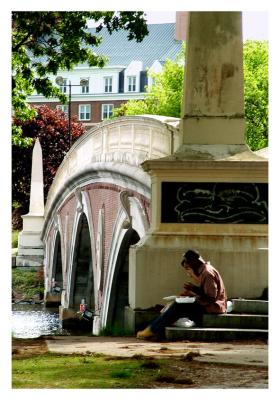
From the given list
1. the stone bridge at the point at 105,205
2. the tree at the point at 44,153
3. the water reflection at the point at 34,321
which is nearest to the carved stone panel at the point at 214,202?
the stone bridge at the point at 105,205

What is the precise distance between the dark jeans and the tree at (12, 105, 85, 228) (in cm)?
4345

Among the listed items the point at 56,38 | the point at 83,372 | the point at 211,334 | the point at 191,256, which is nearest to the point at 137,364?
the point at 83,372

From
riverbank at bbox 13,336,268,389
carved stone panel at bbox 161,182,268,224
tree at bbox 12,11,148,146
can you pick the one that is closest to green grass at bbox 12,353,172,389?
riverbank at bbox 13,336,268,389

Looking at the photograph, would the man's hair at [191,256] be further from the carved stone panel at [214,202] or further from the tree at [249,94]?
the tree at [249,94]

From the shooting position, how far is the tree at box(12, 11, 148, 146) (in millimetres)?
12906

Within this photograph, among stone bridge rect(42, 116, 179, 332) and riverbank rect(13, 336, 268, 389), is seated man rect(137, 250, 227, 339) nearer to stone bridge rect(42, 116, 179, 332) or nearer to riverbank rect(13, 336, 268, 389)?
riverbank rect(13, 336, 268, 389)

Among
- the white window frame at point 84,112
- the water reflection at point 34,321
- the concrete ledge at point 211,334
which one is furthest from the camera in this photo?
the white window frame at point 84,112

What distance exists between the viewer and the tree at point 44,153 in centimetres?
5436

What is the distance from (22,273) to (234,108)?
123 ft

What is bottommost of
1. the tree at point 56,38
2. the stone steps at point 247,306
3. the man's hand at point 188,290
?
the stone steps at point 247,306

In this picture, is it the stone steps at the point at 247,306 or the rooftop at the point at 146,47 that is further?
the rooftop at the point at 146,47

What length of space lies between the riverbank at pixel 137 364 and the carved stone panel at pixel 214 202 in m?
1.42

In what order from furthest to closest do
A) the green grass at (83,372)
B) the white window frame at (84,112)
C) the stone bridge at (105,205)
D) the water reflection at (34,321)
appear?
1. the white window frame at (84,112)
2. the water reflection at (34,321)
3. the stone bridge at (105,205)
4. the green grass at (83,372)
